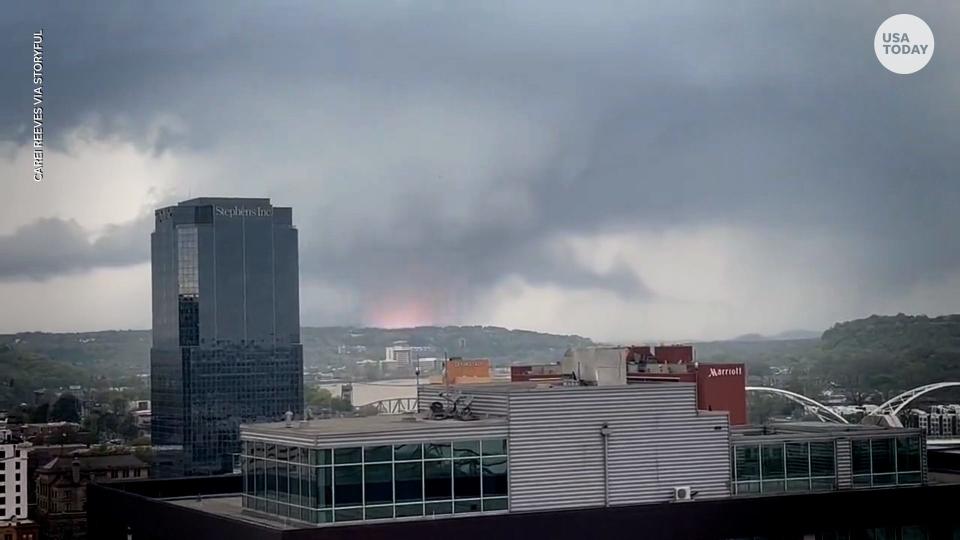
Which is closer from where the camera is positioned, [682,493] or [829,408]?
[682,493]

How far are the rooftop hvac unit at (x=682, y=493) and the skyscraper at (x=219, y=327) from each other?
114286 mm

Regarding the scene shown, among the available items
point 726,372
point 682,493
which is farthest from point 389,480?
point 726,372

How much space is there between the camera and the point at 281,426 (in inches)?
1271

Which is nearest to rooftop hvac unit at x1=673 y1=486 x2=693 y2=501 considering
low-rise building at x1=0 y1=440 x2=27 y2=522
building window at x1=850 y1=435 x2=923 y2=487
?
building window at x1=850 y1=435 x2=923 y2=487

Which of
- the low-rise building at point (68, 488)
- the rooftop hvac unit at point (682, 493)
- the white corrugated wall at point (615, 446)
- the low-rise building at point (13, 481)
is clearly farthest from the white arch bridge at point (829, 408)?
the low-rise building at point (13, 481)

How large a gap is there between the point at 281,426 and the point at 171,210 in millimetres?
143687

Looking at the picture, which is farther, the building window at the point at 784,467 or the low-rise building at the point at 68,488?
the low-rise building at the point at 68,488

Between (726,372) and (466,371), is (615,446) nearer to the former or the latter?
(726,372)

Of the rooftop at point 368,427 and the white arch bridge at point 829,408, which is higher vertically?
the rooftop at point 368,427

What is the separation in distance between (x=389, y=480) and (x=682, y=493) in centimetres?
686

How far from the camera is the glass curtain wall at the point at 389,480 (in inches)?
1137

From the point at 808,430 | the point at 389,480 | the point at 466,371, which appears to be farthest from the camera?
the point at 466,371

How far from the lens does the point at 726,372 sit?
144 feet

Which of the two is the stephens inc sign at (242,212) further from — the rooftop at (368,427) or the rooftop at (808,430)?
the rooftop at (368,427)
